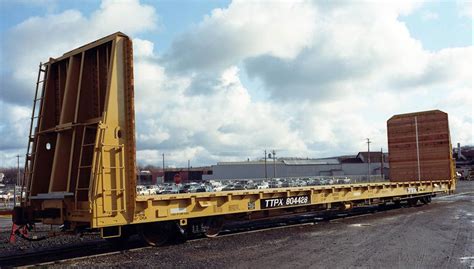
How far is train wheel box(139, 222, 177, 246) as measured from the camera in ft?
32.1

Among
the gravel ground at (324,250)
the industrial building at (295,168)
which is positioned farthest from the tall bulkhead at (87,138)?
the industrial building at (295,168)

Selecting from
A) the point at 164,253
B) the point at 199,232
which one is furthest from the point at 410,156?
the point at 164,253

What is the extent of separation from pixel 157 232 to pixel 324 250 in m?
3.80

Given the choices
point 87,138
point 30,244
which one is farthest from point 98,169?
point 30,244

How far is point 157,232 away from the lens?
10.1 m

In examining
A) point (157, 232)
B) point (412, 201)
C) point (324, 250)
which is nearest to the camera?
point (324, 250)

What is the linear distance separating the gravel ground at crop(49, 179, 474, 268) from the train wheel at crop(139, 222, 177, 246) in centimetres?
31

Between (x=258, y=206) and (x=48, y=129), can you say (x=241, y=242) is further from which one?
(x=48, y=129)

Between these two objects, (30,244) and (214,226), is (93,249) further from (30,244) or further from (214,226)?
(214,226)

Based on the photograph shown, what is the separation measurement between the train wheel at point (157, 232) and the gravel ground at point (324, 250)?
31 centimetres

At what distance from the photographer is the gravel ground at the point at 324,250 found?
26.6 feet

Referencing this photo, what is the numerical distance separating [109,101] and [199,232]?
Result: 13.1 feet

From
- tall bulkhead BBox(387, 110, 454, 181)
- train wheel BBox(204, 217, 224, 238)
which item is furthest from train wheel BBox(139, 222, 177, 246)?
tall bulkhead BBox(387, 110, 454, 181)

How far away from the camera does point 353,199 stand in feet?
49.7
